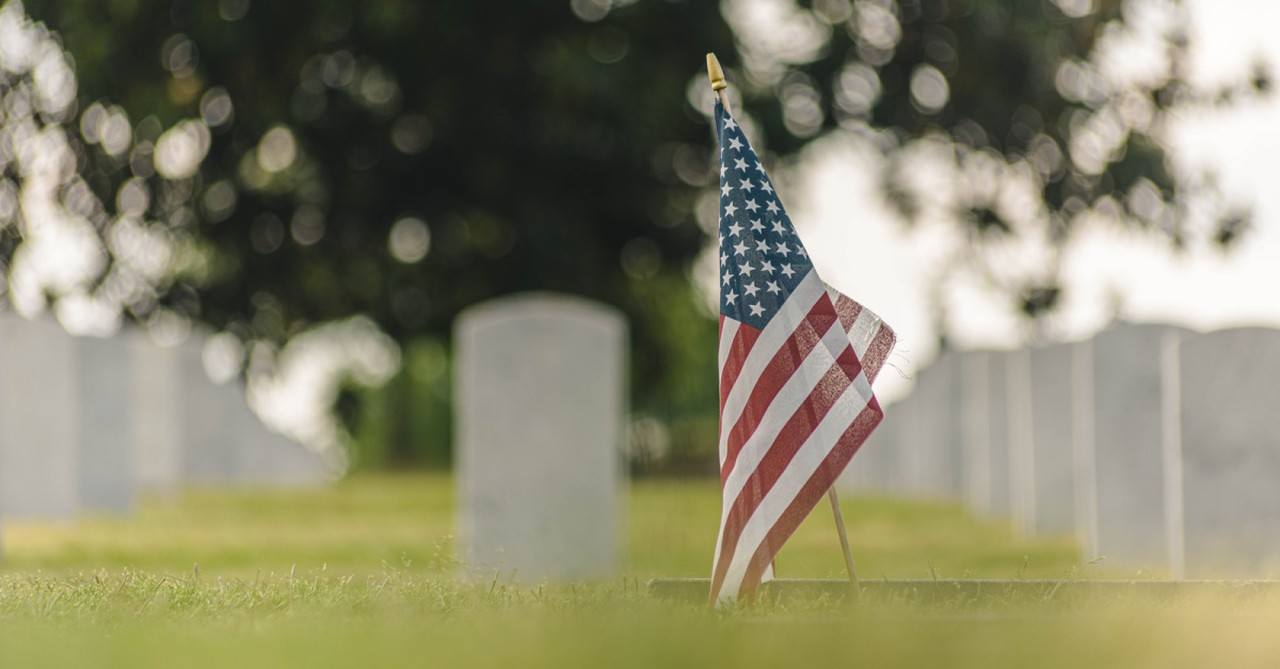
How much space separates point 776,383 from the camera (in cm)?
549

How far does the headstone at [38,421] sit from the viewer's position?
13930mm

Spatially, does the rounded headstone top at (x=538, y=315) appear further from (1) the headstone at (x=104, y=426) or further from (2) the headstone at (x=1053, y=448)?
(1) the headstone at (x=104, y=426)

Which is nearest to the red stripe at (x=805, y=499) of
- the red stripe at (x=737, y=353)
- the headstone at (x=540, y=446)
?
the red stripe at (x=737, y=353)

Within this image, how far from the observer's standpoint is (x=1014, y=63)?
16438mm


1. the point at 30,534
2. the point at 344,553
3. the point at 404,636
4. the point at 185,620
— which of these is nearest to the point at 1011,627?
the point at 404,636

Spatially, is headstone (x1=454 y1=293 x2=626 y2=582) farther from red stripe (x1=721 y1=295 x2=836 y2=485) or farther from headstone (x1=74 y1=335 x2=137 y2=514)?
headstone (x1=74 y1=335 x2=137 y2=514)

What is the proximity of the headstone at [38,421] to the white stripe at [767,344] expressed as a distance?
9.97 m

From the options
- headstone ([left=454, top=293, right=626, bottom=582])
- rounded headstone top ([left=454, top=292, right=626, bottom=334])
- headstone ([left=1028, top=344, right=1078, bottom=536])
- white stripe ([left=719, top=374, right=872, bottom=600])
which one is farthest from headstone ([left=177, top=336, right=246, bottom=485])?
white stripe ([left=719, top=374, right=872, bottom=600])

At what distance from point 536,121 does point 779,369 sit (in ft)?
38.2

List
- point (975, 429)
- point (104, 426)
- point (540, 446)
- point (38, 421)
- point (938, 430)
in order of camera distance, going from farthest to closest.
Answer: point (938, 430), point (975, 429), point (104, 426), point (38, 421), point (540, 446)

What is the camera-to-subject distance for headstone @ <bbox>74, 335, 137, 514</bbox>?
15281mm

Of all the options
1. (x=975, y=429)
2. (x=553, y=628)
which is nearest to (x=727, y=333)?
(x=553, y=628)

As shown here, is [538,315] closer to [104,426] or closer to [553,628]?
[553,628]

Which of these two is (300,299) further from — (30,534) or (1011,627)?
(1011,627)
